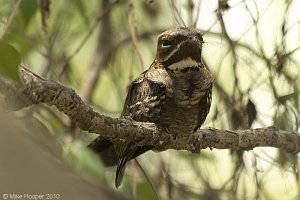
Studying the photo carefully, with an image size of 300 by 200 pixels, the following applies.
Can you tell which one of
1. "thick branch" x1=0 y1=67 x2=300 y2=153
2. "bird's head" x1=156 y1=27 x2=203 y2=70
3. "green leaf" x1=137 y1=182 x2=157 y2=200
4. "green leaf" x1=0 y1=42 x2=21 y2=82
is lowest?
"green leaf" x1=137 y1=182 x2=157 y2=200

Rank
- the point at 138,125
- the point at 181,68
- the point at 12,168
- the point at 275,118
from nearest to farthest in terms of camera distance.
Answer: the point at 12,168 → the point at 138,125 → the point at 181,68 → the point at 275,118

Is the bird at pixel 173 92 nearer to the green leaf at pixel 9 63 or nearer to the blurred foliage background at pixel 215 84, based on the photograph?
the blurred foliage background at pixel 215 84

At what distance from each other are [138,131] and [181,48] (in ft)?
1.64

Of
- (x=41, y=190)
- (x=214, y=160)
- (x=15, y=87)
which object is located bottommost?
(x=41, y=190)

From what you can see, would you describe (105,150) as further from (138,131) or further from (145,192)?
(138,131)

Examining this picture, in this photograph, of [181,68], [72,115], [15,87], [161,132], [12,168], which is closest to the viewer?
[12,168]

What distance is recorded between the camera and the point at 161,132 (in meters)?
2.02

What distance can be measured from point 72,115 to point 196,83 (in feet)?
2.45

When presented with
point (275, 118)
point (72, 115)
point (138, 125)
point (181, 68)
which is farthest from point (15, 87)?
point (275, 118)

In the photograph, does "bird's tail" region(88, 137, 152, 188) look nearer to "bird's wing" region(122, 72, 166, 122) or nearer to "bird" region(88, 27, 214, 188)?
"bird" region(88, 27, 214, 188)

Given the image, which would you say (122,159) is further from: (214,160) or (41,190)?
Result: (41,190)

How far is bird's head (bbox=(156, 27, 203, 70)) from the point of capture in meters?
2.14

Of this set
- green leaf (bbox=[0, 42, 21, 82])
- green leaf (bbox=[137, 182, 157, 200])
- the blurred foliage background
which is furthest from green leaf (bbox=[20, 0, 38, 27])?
green leaf (bbox=[0, 42, 21, 82])

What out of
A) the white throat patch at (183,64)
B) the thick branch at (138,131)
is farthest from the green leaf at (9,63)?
the white throat patch at (183,64)
